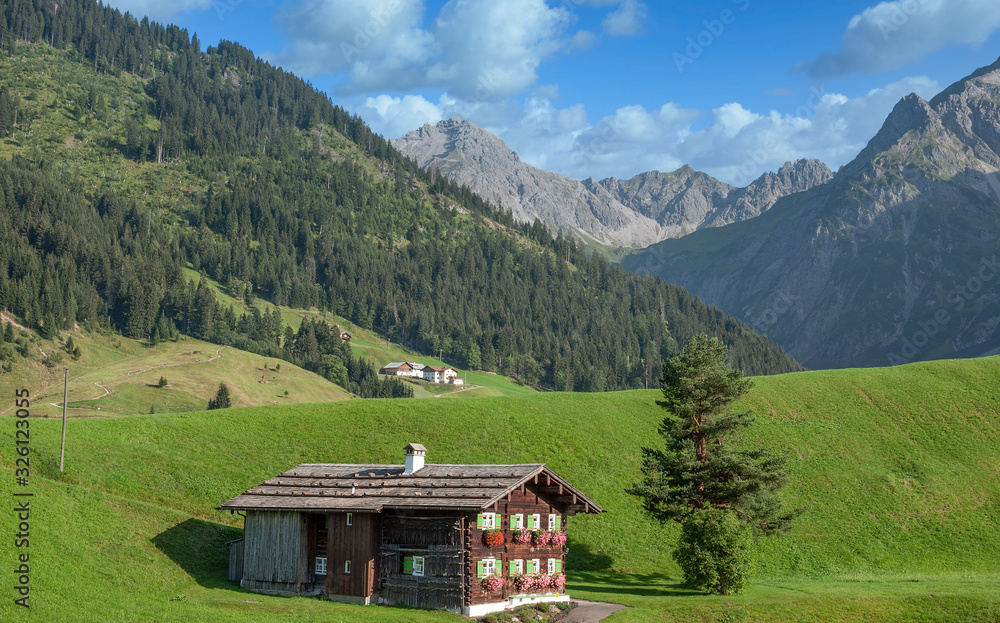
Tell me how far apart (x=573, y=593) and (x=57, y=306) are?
170m

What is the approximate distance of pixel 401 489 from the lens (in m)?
40.7

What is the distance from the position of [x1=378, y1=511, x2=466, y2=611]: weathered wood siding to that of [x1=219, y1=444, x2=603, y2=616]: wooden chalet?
49 mm

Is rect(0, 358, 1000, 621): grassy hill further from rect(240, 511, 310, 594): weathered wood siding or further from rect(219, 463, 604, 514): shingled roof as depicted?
rect(219, 463, 604, 514): shingled roof

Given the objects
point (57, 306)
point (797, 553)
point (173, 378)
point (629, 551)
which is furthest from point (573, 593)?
point (57, 306)

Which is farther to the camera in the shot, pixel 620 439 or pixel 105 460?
pixel 620 439

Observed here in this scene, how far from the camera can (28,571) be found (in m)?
32.7

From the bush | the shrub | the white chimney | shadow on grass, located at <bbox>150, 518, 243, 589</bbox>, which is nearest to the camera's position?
the shrub

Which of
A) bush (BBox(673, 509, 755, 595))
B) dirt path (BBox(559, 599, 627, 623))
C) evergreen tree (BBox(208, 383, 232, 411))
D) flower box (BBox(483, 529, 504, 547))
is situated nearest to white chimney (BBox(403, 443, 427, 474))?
flower box (BBox(483, 529, 504, 547))

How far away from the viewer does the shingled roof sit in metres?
38.7

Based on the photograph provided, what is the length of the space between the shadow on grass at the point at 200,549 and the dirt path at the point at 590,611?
1763 cm

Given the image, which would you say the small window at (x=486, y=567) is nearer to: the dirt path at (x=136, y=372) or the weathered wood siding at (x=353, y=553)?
the weathered wood siding at (x=353, y=553)

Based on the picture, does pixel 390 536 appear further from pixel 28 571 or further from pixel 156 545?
pixel 28 571

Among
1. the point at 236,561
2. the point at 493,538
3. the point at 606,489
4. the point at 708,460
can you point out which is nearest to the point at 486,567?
the point at 493,538

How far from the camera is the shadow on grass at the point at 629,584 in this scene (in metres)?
45.4
